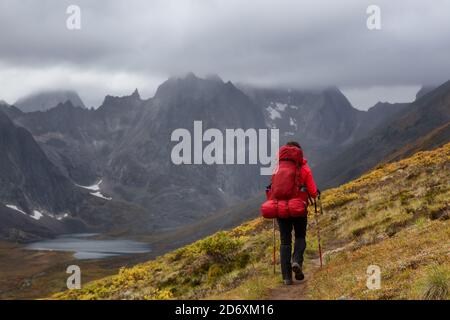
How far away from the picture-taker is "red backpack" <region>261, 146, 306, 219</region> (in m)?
14.6

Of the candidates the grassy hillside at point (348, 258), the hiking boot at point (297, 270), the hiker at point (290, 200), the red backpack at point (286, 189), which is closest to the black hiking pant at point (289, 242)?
the hiker at point (290, 200)

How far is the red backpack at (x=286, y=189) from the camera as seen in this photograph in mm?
Result: 14570

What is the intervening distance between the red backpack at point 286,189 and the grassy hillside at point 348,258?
6.77 feet

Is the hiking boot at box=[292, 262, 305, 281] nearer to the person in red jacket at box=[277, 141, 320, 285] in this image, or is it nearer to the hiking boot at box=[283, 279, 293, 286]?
the person in red jacket at box=[277, 141, 320, 285]

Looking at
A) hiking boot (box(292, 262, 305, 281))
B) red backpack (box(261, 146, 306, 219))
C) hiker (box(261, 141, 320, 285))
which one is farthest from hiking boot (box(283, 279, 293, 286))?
red backpack (box(261, 146, 306, 219))

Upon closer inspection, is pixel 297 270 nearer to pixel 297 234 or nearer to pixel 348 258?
pixel 297 234

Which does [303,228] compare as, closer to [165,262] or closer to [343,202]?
[165,262]

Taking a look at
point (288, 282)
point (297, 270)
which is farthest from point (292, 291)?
point (297, 270)

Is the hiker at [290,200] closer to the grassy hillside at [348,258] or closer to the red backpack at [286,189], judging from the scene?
the red backpack at [286,189]

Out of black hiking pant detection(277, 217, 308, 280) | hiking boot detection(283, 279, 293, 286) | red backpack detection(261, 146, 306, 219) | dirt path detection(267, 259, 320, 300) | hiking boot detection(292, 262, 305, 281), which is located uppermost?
red backpack detection(261, 146, 306, 219)

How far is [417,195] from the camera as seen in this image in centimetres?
2367

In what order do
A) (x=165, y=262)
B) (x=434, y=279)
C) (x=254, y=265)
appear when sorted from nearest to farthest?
(x=434, y=279), (x=254, y=265), (x=165, y=262)
